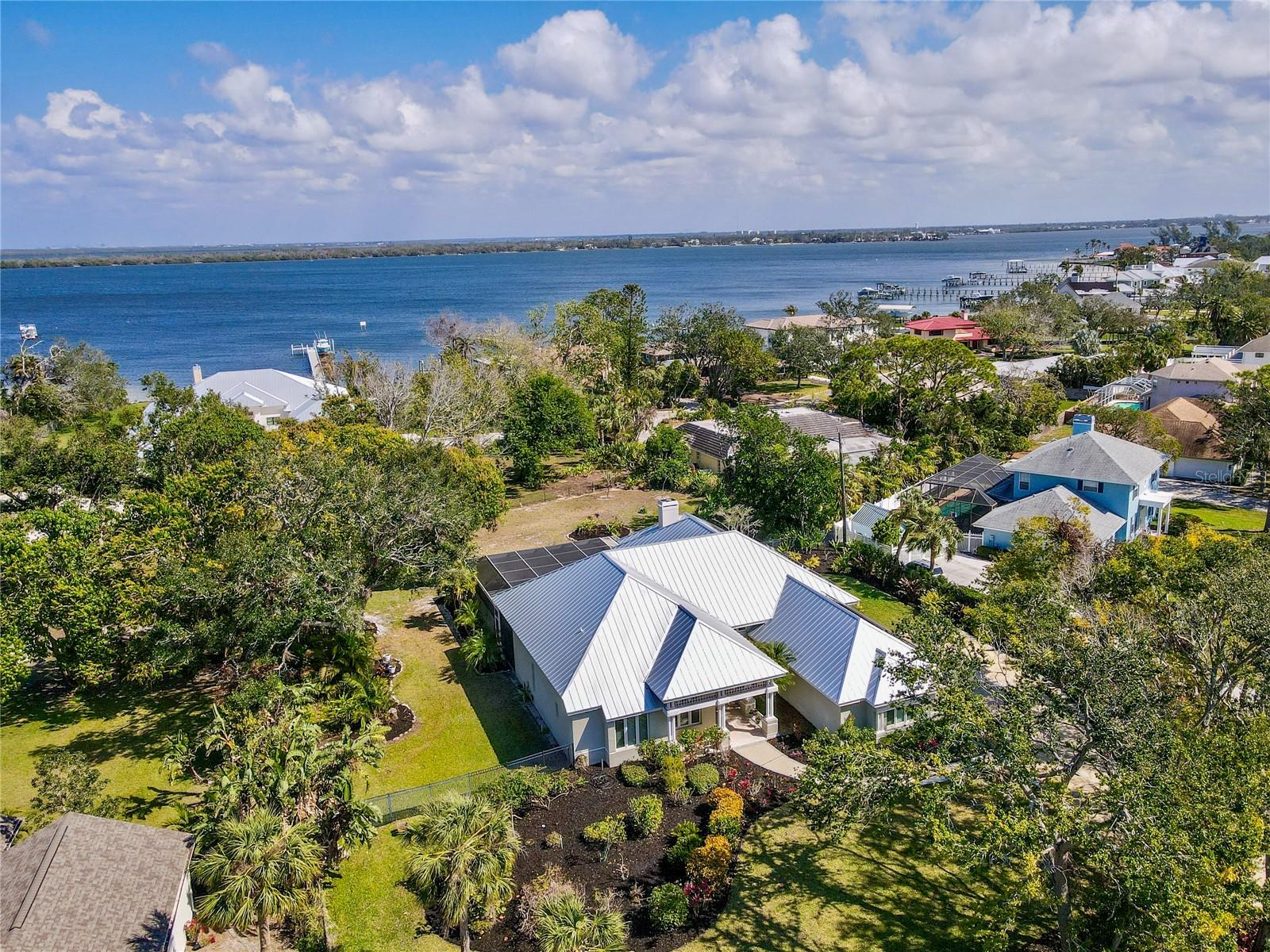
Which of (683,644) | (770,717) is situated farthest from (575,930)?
(770,717)

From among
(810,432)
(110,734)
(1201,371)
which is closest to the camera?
(110,734)

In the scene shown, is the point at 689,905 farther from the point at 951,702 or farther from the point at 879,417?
the point at 879,417

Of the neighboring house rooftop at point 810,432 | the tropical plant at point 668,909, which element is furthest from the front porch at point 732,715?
the neighboring house rooftop at point 810,432

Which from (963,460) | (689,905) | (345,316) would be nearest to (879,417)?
(963,460)

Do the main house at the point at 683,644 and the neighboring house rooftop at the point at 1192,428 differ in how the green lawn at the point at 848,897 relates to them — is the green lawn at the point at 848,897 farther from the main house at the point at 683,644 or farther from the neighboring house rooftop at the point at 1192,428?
the neighboring house rooftop at the point at 1192,428

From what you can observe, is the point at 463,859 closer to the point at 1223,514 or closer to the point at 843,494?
Answer: the point at 843,494

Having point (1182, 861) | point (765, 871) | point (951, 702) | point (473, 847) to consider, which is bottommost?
point (765, 871)
